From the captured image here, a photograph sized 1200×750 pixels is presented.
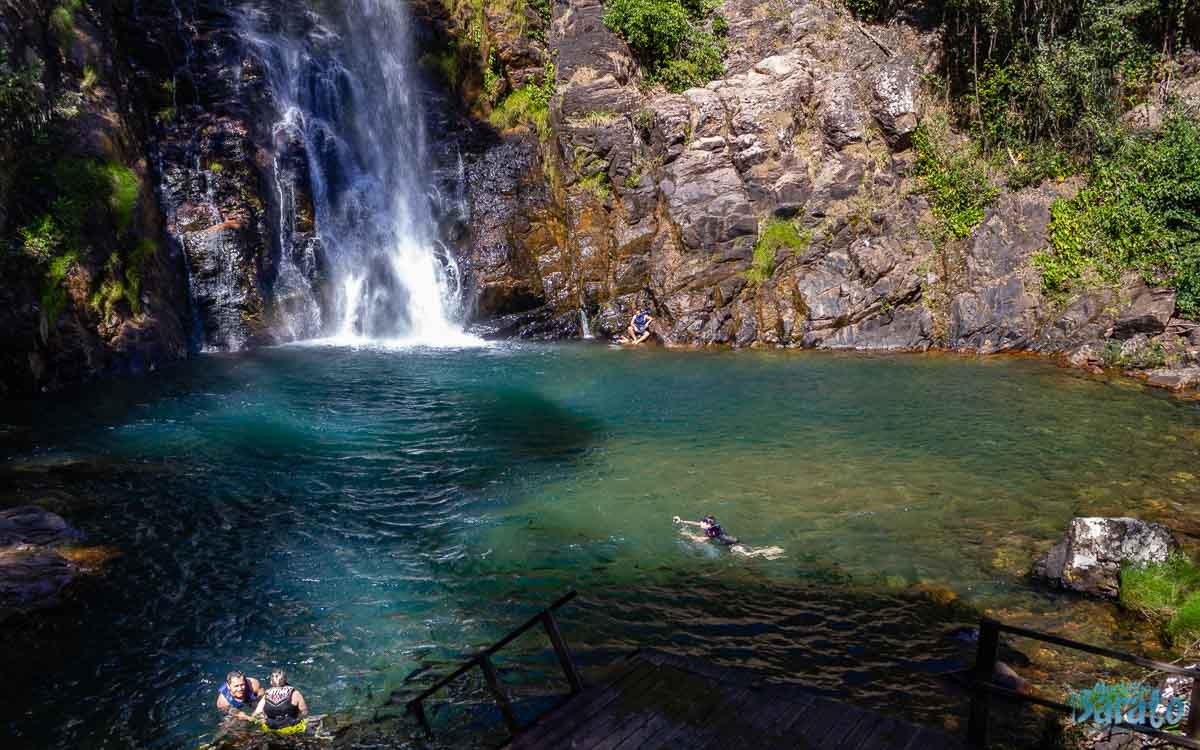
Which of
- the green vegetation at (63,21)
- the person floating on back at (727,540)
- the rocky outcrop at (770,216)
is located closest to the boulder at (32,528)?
the person floating on back at (727,540)

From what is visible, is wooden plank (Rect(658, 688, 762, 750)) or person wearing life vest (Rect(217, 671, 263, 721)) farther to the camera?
person wearing life vest (Rect(217, 671, 263, 721))

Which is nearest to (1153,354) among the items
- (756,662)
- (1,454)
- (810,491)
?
(810,491)

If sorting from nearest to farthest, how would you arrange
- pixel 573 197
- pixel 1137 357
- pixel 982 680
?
pixel 982 680 < pixel 1137 357 < pixel 573 197

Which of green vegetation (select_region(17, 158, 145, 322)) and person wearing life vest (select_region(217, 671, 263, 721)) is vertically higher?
green vegetation (select_region(17, 158, 145, 322))

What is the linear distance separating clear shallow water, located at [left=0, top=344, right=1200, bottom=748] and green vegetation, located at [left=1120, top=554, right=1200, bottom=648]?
0.40m

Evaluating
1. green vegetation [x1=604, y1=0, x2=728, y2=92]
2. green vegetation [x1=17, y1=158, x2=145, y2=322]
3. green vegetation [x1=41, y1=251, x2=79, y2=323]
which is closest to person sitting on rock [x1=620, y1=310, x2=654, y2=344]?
green vegetation [x1=604, y1=0, x2=728, y2=92]

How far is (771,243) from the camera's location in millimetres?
26328

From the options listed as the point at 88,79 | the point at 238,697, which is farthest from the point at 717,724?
the point at 88,79

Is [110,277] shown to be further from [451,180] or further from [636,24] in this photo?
[636,24]

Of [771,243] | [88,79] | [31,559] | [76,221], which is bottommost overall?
[31,559]

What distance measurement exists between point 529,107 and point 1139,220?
22.3 metres

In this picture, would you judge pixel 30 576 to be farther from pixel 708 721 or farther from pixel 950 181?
pixel 950 181

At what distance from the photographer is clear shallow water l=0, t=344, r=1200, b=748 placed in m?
8.28

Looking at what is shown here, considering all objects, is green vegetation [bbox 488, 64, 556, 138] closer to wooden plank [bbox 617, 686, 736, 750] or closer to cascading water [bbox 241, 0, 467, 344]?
cascading water [bbox 241, 0, 467, 344]
